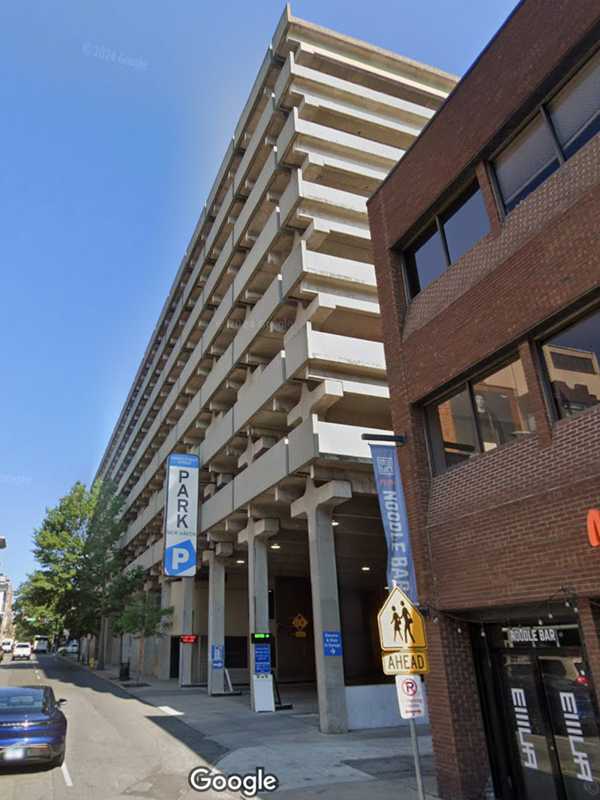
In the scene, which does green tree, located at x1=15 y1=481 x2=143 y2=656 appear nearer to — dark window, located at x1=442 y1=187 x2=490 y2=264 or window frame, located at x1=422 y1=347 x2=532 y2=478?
window frame, located at x1=422 y1=347 x2=532 y2=478

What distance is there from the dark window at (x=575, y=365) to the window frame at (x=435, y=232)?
9.89ft

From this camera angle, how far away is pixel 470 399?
11352 millimetres

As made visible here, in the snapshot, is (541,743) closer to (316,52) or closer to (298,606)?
(316,52)

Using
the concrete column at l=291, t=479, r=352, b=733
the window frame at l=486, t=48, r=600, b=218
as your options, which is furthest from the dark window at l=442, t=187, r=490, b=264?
the concrete column at l=291, t=479, r=352, b=733

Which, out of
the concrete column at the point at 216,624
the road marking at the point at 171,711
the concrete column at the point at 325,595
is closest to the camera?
the concrete column at the point at 325,595

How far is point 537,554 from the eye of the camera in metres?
9.17

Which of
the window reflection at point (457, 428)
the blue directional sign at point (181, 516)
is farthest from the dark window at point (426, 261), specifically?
the blue directional sign at point (181, 516)

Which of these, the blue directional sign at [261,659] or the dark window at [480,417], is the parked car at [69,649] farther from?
the dark window at [480,417]

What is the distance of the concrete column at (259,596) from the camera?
2177 cm

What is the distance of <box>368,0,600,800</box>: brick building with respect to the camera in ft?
29.2

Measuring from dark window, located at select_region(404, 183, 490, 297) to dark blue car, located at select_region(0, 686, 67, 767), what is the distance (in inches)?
472

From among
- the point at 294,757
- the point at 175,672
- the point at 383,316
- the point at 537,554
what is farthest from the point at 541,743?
the point at 175,672

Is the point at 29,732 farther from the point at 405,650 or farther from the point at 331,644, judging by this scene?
the point at 331,644

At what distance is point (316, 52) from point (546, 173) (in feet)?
56.8
